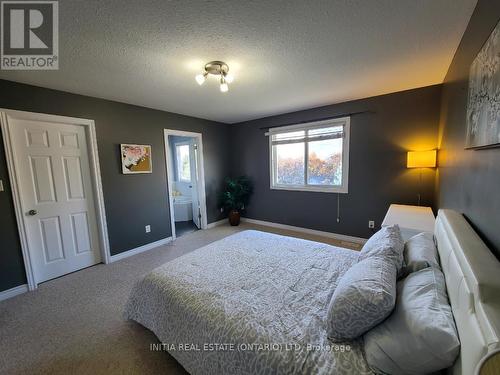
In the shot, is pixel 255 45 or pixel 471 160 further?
pixel 255 45

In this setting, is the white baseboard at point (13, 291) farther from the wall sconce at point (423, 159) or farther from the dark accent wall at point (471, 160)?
the wall sconce at point (423, 159)

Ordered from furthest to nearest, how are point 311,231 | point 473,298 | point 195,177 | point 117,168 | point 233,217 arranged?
point 233,217, point 195,177, point 311,231, point 117,168, point 473,298

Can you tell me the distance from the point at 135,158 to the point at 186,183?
2465 millimetres

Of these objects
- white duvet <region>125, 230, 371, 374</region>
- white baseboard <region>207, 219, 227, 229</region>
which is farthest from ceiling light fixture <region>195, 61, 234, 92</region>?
white baseboard <region>207, 219, 227, 229</region>

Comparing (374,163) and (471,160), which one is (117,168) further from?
(374,163)

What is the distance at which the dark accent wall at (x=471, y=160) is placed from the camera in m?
1.02

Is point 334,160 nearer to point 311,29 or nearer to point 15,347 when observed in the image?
point 311,29

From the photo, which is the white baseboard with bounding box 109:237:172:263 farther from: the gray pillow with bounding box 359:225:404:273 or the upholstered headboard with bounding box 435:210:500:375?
the upholstered headboard with bounding box 435:210:500:375

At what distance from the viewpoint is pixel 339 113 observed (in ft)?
11.8

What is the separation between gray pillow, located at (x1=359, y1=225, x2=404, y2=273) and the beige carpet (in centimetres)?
158

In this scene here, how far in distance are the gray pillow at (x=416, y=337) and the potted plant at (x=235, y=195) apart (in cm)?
391

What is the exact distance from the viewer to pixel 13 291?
7.70 feet

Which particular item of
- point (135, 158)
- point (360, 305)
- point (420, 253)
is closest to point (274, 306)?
point (360, 305)

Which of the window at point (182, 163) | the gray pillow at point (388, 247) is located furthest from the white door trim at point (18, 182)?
the gray pillow at point (388, 247)
